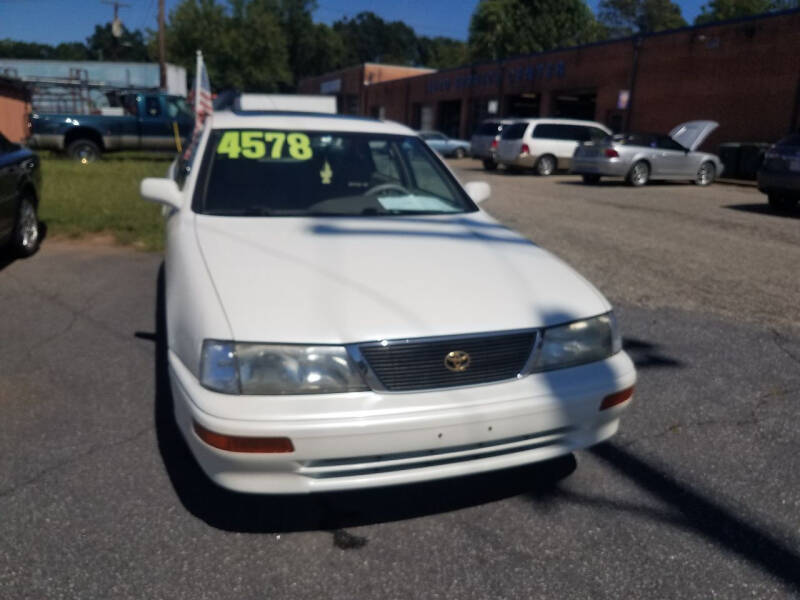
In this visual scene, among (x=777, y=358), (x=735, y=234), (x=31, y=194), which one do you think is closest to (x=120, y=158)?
(x=31, y=194)

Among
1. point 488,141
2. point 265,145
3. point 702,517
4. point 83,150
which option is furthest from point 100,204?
point 488,141

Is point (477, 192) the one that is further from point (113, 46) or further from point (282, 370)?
point (113, 46)

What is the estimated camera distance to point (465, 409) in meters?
2.38

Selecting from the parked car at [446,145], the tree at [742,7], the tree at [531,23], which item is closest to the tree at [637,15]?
the tree at [742,7]

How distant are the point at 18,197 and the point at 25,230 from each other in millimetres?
632

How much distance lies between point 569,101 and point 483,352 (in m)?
33.7

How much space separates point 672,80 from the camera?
24.1 m

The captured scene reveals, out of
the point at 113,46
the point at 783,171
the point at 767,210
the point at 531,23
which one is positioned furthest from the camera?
the point at 113,46

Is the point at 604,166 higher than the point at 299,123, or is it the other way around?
the point at 299,123

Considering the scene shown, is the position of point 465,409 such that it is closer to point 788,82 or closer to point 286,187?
point 286,187

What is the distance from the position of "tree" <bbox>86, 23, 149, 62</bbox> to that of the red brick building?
2786 inches

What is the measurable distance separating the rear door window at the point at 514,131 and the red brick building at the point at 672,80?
6916 mm

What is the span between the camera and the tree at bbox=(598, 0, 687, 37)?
74.8m

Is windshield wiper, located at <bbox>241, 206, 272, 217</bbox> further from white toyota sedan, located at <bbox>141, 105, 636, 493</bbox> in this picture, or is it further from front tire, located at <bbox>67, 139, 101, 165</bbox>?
front tire, located at <bbox>67, 139, 101, 165</bbox>
